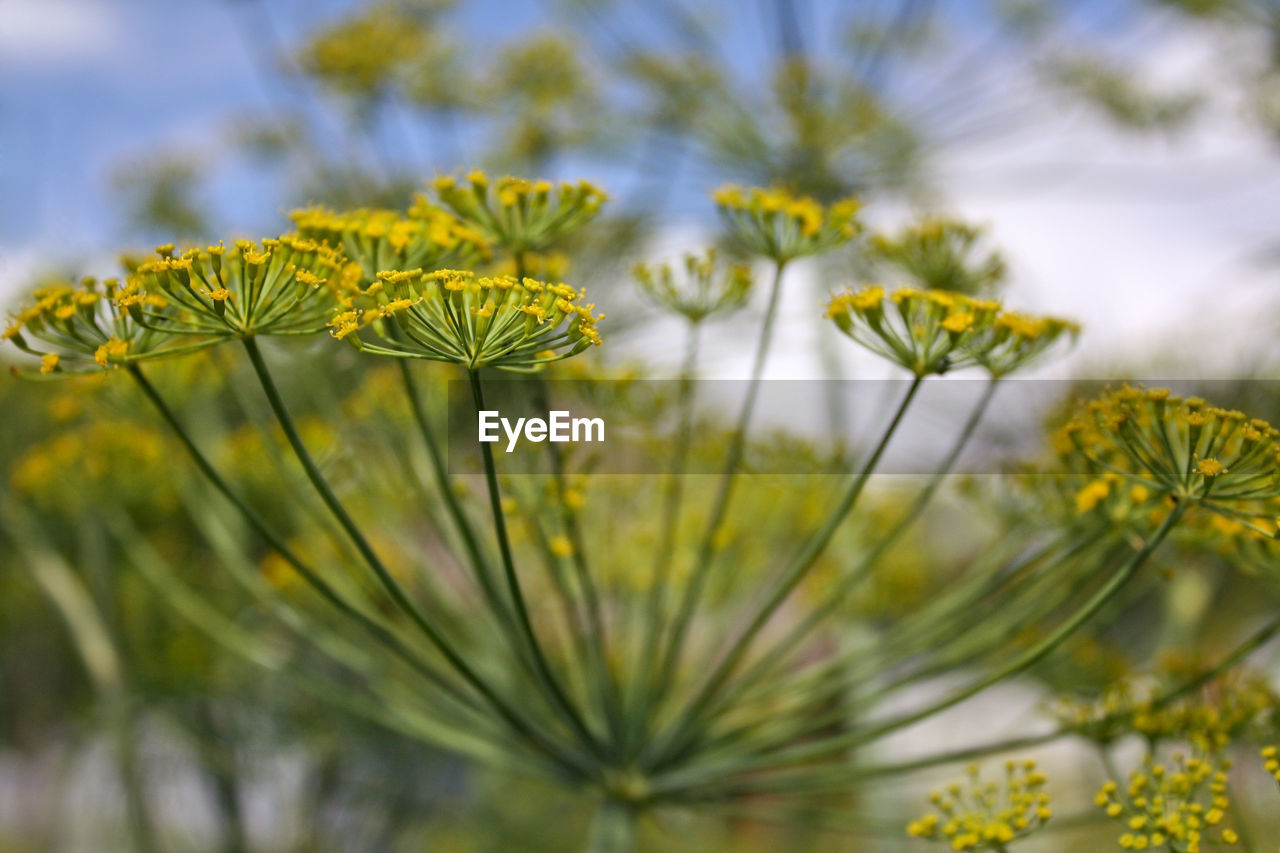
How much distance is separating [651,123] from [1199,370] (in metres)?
5.04

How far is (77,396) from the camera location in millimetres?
4090

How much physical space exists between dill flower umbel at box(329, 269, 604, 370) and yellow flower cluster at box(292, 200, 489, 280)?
1.42ft

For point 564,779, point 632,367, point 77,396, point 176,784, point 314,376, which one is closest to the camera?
point 564,779

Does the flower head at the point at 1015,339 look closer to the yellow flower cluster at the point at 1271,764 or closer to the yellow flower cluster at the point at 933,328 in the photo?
the yellow flower cluster at the point at 933,328

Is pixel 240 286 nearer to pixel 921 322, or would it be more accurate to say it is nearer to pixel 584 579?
pixel 584 579

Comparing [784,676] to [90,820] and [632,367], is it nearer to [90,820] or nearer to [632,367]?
[632,367]

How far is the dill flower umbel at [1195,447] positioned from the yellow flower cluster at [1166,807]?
0.66m

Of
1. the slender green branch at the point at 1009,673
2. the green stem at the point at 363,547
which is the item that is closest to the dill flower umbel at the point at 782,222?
the slender green branch at the point at 1009,673

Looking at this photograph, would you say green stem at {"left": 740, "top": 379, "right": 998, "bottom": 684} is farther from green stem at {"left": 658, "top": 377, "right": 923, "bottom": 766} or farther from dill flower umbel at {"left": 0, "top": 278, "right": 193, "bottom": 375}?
dill flower umbel at {"left": 0, "top": 278, "right": 193, "bottom": 375}

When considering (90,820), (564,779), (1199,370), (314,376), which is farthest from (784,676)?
(90,820)

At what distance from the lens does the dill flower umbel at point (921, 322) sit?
2.36 metres

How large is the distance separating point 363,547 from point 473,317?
73 cm

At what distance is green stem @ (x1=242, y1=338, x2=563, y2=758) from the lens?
6.67 feet

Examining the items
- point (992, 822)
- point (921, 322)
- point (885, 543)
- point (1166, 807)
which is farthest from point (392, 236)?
point (1166, 807)
